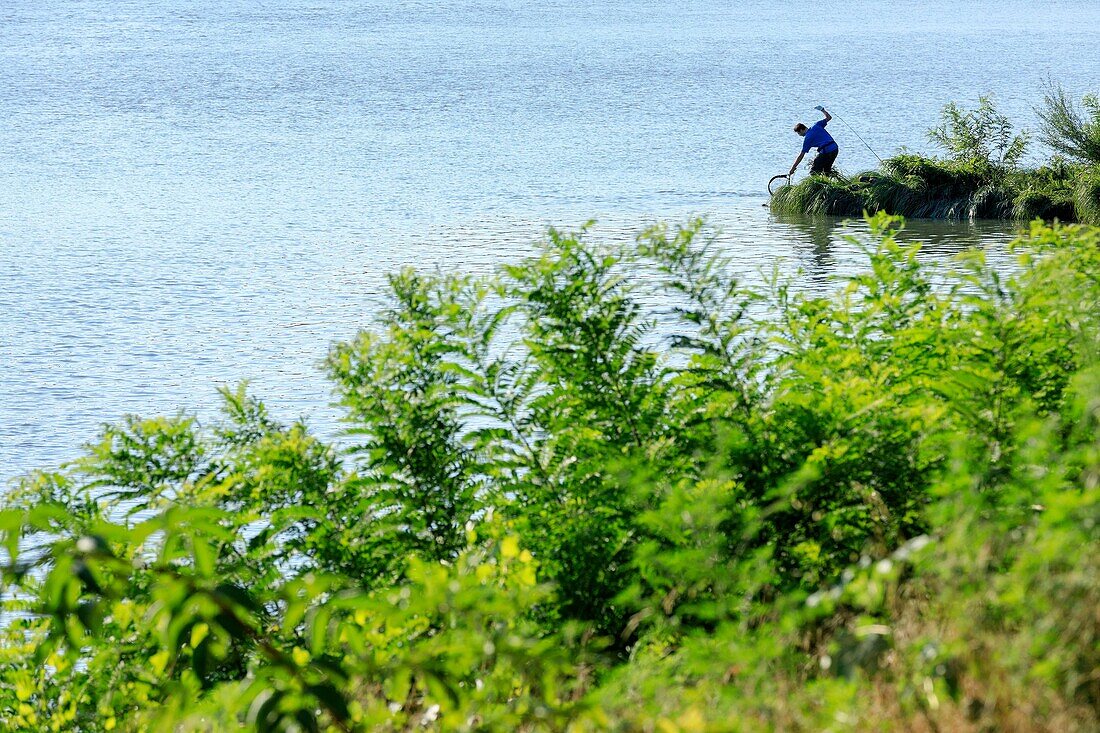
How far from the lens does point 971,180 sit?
2780 centimetres

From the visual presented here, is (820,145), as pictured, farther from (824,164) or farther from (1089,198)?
(1089,198)

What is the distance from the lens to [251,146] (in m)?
38.9

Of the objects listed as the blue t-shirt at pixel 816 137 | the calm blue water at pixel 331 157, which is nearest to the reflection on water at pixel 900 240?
the calm blue water at pixel 331 157

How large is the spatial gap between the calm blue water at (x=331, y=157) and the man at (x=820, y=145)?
1429mm

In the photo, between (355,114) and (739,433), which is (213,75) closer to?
(355,114)

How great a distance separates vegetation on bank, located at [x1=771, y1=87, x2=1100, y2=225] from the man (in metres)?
0.37

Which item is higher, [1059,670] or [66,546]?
[66,546]

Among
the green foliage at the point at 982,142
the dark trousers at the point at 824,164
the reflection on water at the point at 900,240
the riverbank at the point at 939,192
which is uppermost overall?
the green foliage at the point at 982,142

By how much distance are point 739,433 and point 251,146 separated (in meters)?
34.8

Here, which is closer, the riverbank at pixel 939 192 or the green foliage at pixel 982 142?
the riverbank at pixel 939 192

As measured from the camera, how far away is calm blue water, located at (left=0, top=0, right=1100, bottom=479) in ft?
56.2

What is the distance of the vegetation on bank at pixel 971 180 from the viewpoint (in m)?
26.8

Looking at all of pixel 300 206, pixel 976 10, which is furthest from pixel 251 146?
pixel 976 10

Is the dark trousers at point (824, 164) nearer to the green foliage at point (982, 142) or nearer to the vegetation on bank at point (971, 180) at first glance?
the vegetation on bank at point (971, 180)
